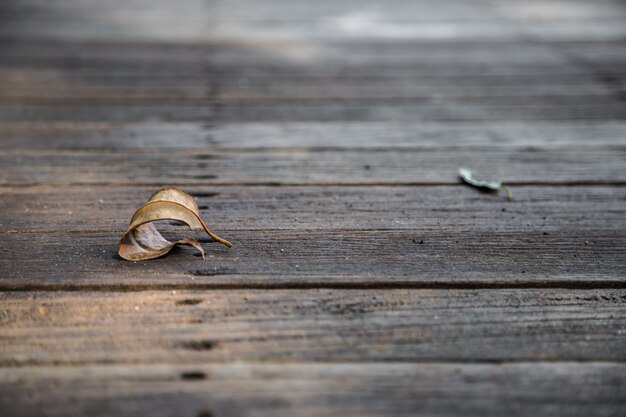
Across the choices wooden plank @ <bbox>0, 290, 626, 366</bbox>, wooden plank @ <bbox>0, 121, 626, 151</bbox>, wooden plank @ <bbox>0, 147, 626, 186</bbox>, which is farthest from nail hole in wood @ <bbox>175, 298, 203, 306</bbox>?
wooden plank @ <bbox>0, 121, 626, 151</bbox>

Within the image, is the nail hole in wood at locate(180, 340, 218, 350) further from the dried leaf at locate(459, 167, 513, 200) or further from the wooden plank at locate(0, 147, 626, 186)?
the dried leaf at locate(459, 167, 513, 200)

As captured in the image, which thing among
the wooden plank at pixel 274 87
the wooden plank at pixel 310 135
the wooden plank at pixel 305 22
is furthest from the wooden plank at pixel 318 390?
the wooden plank at pixel 305 22

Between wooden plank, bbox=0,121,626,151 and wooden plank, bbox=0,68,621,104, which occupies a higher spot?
wooden plank, bbox=0,68,621,104

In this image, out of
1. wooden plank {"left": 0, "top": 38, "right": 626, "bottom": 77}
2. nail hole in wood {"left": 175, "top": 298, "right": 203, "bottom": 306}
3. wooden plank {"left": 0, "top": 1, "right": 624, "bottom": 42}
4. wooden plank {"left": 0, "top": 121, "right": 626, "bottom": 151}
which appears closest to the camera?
nail hole in wood {"left": 175, "top": 298, "right": 203, "bottom": 306}

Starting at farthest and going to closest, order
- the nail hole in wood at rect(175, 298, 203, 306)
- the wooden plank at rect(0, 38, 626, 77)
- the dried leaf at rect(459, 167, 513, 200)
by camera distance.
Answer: the wooden plank at rect(0, 38, 626, 77) → the dried leaf at rect(459, 167, 513, 200) → the nail hole in wood at rect(175, 298, 203, 306)

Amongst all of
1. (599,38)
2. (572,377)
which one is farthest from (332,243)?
(599,38)

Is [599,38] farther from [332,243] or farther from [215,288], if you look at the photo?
[215,288]

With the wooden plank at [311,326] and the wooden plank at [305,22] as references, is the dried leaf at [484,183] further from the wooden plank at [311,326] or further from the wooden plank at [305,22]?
the wooden plank at [305,22]

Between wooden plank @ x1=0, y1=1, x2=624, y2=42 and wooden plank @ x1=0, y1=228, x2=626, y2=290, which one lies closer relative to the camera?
wooden plank @ x1=0, y1=228, x2=626, y2=290
